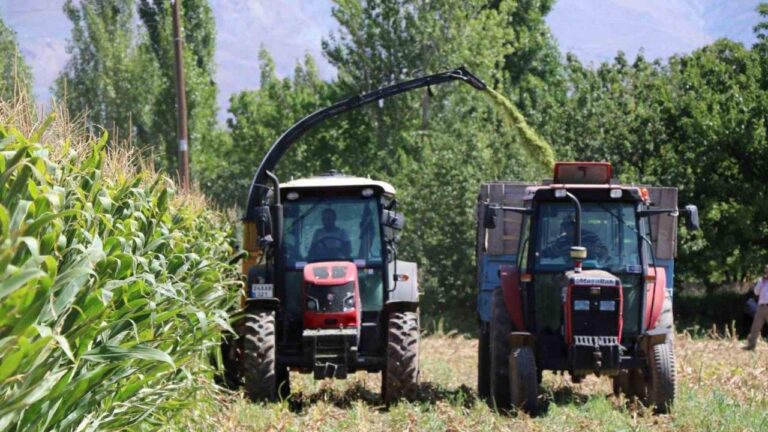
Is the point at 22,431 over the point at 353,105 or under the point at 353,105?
under

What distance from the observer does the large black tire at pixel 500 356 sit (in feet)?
37.2

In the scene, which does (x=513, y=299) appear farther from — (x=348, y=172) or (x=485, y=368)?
(x=348, y=172)

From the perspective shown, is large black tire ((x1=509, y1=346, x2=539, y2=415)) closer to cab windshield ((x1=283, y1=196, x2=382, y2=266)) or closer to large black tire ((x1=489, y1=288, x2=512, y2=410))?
large black tire ((x1=489, y1=288, x2=512, y2=410))

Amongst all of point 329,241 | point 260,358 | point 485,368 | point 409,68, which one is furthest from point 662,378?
point 409,68

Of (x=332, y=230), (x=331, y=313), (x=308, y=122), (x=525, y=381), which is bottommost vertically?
(x=525, y=381)

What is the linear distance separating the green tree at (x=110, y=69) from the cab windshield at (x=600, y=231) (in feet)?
91.8

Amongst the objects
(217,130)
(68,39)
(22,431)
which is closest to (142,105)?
(68,39)

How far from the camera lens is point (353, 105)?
563 inches

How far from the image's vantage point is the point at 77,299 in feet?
19.2

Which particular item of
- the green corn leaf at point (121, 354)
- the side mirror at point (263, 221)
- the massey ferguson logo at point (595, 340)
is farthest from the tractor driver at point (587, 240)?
the green corn leaf at point (121, 354)

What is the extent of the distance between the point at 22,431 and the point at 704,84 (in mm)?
24923

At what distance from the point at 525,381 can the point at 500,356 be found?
2.18 ft

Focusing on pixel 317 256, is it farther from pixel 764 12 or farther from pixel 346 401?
pixel 764 12

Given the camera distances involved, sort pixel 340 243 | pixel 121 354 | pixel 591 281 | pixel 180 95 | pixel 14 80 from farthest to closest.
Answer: pixel 180 95, pixel 340 243, pixel 591 281, pixel 14 80, pixel 121 354
